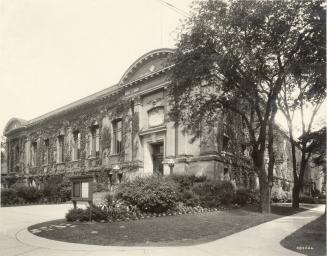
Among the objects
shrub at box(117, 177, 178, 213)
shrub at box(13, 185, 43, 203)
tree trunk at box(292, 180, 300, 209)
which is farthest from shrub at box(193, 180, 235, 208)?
shrub at box(13, 185, 43, 203)

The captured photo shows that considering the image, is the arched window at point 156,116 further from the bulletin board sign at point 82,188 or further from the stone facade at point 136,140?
the bulletin board sign at point 82,188

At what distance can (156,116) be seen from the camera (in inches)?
1023

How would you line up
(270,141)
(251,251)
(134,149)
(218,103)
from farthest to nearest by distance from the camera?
1. (134,149)
2. (218,103)
3. (270,141)
4. (251,251)

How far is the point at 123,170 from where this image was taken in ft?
88.5

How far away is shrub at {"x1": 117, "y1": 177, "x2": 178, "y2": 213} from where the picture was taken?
15.0 m

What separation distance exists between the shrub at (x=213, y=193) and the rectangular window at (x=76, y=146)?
1748 cm

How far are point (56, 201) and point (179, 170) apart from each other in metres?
10.0

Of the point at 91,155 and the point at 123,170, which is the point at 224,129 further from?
the point at 91,155

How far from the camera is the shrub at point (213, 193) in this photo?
59.2 ft

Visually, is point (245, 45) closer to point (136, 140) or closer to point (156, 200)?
point (156, 200)

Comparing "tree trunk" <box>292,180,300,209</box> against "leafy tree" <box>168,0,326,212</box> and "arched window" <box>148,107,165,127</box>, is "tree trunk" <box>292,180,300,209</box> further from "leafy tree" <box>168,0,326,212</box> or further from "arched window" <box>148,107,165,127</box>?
"arched window" <box>148,107,165,127</box>

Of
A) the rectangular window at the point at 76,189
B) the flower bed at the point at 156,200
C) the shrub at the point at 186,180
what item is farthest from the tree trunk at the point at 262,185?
the rectangular window at the point at 76,189

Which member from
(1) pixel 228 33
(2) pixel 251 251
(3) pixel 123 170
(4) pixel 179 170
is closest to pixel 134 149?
(3) pixel 123 170

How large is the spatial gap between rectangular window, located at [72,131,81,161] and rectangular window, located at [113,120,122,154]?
5682mm
